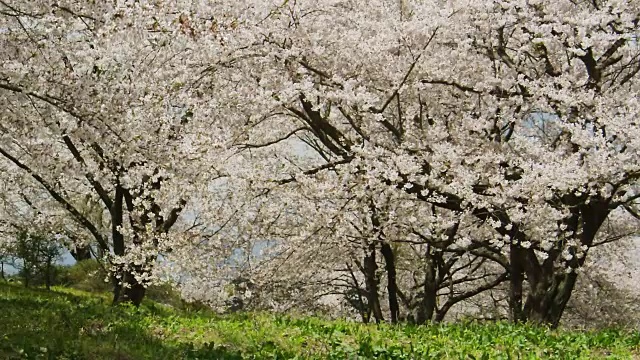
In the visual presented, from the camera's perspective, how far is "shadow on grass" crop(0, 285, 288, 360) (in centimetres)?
652

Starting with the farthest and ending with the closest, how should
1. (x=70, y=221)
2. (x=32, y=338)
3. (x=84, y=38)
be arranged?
(x=70, y=221) < (x=84, y=38) < (x=32, y=338)

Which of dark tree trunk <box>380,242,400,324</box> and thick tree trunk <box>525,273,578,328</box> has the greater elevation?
dark tree trunk <box>380,242,400,324</box>

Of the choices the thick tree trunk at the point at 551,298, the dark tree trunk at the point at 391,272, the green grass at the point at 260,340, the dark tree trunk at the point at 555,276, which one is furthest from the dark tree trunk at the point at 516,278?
the green grass at the point at 260,340

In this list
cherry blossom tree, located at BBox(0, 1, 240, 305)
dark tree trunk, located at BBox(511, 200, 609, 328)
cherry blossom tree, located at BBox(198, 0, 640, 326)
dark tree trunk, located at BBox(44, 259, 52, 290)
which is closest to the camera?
cherry blossom tree, located at BBox(0, 1, 240, 305)

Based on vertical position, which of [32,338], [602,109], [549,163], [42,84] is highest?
[602,109]

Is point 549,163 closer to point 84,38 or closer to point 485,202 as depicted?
point 485,202

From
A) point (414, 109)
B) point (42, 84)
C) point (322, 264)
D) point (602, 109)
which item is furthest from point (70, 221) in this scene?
point (602, 109)

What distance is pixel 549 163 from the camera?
1167 cm

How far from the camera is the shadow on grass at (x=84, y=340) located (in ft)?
21.4

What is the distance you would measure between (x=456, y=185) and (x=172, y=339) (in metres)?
5.68

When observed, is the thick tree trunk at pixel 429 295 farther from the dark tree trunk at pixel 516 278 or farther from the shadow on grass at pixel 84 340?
the shadow on grass at pixel 84 340

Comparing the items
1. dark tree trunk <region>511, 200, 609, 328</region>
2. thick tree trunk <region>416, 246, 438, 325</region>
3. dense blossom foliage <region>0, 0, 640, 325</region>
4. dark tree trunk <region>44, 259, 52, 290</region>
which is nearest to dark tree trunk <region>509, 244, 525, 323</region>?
dense blossom foliage <region>0, 0, 640, 325</region>

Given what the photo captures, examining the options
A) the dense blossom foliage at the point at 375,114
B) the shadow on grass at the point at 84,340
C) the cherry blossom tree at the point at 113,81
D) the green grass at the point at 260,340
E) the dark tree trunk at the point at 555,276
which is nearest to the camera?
the shadow on grass at the point at 84,340

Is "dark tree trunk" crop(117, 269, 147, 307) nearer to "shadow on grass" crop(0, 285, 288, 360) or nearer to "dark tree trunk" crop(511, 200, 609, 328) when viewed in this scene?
"shadow on grass" crop(0, 285, 288, 360)
